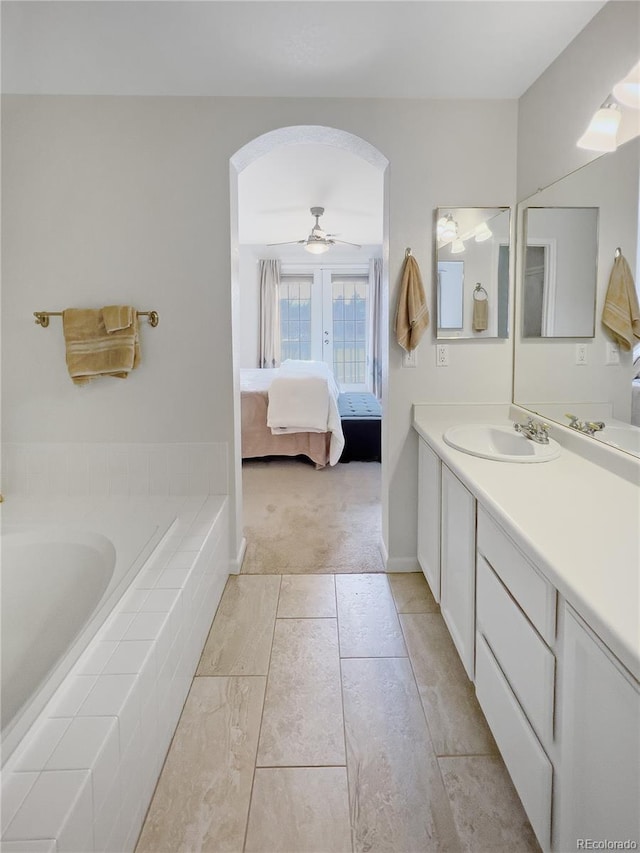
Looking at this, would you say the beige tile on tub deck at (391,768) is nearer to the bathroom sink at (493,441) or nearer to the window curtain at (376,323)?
the bathroom sink at (493,441)

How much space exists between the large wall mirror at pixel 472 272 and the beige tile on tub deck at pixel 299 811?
1.94 metres

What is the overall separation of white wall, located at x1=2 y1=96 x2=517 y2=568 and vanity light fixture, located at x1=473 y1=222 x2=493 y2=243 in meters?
0.11

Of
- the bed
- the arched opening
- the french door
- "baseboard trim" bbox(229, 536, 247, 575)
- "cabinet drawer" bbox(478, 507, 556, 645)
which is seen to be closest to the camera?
"cabinet drawer" bbox(478, 507, 556, 645)

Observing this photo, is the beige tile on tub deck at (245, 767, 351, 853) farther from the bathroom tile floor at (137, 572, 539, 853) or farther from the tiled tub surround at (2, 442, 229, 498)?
the tiled tub surround at (2, 442, 229, 498)

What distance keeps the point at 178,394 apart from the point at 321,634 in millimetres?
1342

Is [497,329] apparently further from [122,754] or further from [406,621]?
[122,754]

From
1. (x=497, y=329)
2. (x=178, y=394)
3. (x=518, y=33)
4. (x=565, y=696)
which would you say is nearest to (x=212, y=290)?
(x=178, y=394)

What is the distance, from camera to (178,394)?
2.50m

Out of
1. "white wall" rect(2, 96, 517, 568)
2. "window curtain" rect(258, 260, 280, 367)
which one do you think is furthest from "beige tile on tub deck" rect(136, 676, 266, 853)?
"window curtain" rect(258, 260, 280, 367)

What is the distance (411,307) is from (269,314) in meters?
5.29

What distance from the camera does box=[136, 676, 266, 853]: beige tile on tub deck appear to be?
1.26m

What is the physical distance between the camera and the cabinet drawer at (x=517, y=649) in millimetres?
1083

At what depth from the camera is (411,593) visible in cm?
245

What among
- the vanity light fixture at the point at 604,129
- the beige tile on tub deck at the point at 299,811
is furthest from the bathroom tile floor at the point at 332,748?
the vanity light fixture at the point at 604,129
